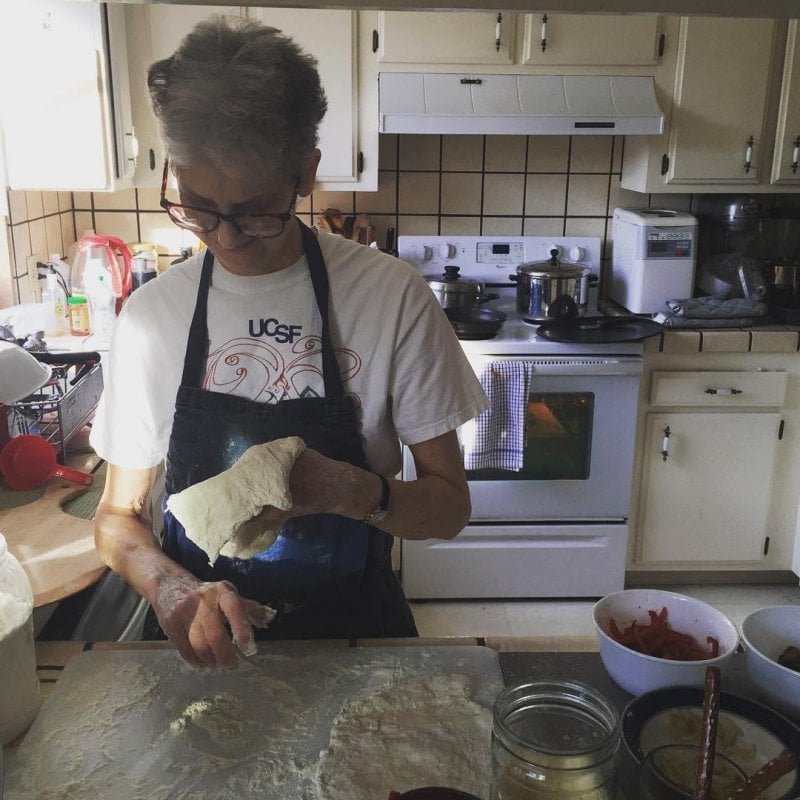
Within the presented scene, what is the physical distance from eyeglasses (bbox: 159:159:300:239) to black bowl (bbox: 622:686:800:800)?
2.27 ft

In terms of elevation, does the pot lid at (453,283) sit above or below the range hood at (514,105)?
below

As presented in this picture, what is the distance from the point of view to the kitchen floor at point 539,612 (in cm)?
256

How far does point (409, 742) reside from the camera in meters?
0.83

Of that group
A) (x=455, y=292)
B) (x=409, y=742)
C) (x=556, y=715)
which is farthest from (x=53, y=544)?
(x=455, y=292)

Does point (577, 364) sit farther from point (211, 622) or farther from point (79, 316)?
point (211, 622)

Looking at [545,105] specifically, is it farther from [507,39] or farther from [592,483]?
[592,483]

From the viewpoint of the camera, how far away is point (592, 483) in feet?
8.55

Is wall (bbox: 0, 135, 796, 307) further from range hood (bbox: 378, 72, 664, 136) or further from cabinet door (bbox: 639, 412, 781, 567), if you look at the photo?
cabinet door (bbox: 639, 412, 781, 567)

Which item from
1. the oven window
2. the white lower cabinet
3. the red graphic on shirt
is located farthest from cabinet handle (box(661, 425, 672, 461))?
the red graphic on shirt

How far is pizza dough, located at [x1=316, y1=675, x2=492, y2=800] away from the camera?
2.54ft

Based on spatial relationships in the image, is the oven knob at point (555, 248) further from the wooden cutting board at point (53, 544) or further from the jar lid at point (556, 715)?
the jar lid at point (556, 715)

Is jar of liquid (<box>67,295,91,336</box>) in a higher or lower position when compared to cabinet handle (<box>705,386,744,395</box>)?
higher

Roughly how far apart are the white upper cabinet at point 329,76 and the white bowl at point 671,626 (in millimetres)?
1950

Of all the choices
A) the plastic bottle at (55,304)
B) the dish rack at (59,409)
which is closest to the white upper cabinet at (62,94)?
the plastic bottle at (55,304)
